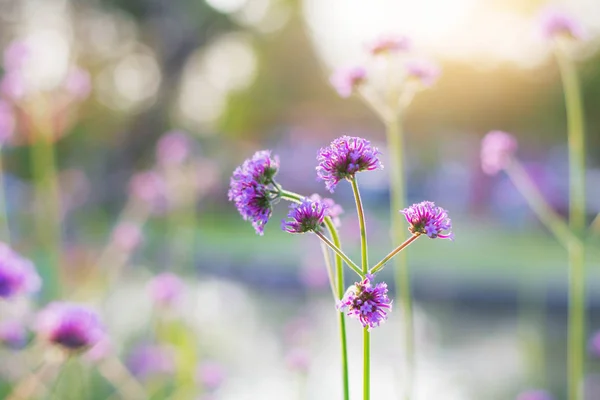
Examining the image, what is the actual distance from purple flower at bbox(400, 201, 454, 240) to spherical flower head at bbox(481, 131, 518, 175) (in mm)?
1300

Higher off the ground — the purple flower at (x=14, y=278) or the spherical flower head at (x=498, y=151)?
the spherical flower head at (x=498, y=151)

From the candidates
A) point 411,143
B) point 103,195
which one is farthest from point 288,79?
point 103,195

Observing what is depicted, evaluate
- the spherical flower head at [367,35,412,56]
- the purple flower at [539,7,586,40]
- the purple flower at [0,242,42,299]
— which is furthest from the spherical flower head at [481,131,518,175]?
the purple flower at [0,242,42,299]

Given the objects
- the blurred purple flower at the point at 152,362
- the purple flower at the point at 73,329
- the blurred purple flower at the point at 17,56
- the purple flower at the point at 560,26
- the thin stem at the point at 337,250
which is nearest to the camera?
the thin stem at the point at 337,250

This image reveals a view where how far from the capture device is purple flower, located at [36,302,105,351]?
1.64 meters

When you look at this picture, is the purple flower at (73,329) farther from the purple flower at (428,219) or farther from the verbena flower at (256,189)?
the purple flower at (428,219)

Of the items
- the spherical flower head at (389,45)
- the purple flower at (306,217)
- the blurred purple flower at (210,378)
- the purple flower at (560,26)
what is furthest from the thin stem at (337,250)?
the blurred purple flower at (210,378)

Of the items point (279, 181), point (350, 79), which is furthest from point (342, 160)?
point (279, 181)

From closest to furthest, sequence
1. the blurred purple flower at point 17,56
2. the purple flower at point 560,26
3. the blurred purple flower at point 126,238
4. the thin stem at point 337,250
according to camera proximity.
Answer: the thin stem at point 337,250 < the purple flower at point 560,26 < the blurred purple flower at point 17,56 < the blurred purple flower at point 126,238

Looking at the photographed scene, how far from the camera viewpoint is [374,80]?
6.84 feet

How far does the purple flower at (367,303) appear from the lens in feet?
3.33

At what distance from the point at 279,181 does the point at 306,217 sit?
14939 mm

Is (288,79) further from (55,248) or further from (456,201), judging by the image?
(55,248)

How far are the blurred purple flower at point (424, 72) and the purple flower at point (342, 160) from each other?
3.16 ft
